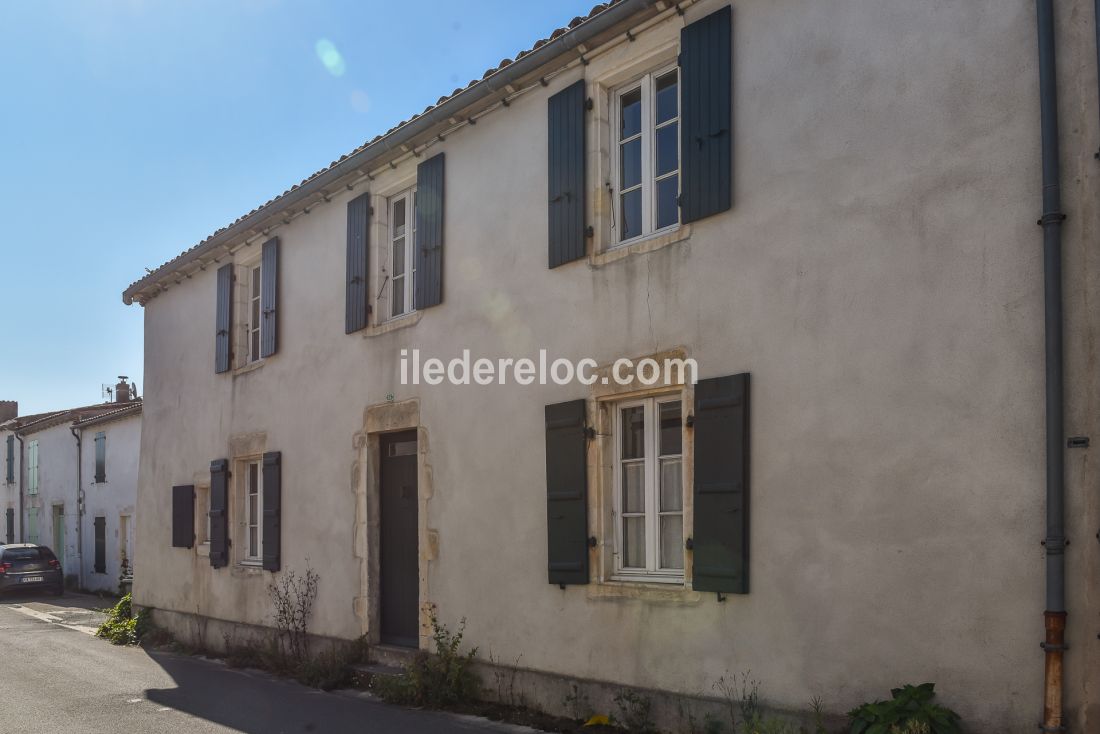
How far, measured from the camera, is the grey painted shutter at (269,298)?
12.2m

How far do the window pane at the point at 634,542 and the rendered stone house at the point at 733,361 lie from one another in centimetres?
3

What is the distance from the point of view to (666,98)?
7.54 metres

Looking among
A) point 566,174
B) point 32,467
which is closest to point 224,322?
point 566,174

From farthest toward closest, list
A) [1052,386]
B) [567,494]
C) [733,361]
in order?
[567,494] < [733,361] < [1052,386]

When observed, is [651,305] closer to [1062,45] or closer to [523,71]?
[523,71]

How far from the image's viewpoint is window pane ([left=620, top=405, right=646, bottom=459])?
7.50 meters

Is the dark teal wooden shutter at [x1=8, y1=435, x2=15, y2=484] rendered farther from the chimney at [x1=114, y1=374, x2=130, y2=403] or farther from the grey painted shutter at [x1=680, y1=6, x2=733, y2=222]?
the grey painted shutter at [x1=680, y1=6, x2=733, y2=222]

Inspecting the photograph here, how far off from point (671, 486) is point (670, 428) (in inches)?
15.9

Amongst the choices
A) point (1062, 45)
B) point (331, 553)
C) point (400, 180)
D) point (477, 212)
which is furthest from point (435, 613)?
point (1062, 45)

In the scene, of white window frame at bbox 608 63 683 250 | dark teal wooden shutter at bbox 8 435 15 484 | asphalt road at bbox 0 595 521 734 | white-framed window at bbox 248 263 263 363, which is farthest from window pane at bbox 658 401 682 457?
dark teal wooden shutter at bbox 8 435 15 484

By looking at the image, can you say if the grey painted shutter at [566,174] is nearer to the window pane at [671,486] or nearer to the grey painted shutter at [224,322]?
the window pane at [671,486]

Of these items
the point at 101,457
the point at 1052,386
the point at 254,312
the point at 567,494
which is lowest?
the point at 101,457

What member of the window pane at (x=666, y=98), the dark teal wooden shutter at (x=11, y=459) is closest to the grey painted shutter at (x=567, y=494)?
the window pane at (x=666, y=98)

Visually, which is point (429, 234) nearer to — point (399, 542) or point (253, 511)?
point (399, 542)
